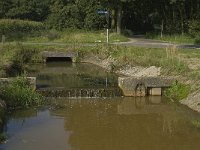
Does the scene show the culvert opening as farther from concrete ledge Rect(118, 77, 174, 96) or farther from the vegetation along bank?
concrete ledge Rect(118, 77, 174, 96)

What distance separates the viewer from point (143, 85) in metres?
24.2

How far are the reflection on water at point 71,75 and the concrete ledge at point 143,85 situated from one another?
6.53 feet

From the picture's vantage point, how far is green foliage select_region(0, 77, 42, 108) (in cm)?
2047

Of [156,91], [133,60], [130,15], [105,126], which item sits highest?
[130,15]

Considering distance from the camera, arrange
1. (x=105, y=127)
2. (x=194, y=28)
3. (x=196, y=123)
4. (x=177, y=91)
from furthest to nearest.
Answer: (x=194, y=28)
(x=177, y=91)
(x=196, y=123)
(x=105, y=127)

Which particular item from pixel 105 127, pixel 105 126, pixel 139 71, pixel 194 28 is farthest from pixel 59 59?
pixel 105 127

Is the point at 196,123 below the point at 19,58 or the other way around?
below

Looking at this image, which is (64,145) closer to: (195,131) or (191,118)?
(195,131)

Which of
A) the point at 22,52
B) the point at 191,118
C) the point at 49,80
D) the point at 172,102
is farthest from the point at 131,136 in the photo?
the point at 22,52

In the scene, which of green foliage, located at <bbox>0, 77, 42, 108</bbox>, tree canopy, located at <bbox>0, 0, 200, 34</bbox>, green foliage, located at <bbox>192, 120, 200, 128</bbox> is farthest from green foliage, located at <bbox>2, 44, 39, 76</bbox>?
green foliage, located at <bbox>192, 120, 200, 128</bbox>

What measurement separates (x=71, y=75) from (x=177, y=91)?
955 centimetres

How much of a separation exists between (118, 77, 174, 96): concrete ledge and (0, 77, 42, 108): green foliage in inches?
200

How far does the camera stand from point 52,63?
3694cm

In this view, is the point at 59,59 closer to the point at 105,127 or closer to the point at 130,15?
the point at 105,127
